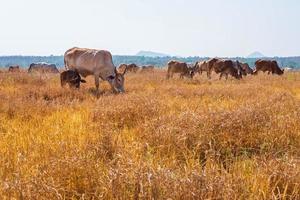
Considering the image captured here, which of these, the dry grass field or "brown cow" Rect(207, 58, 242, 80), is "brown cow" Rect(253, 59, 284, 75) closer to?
"brown cow" Rect(207, 58, 242, 80)

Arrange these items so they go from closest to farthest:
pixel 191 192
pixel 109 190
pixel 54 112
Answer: pixel 191 192, pixel 109 190, pixel 54 112

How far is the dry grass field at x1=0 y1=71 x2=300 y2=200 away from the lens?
3.06 meters

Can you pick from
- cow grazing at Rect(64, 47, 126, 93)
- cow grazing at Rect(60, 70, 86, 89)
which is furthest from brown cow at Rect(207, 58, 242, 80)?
cow grazing at Rect(60, 70, 86, 89)

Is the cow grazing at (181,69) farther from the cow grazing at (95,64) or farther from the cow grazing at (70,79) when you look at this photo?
the cow grazing at (70,79)

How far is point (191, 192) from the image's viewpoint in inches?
112

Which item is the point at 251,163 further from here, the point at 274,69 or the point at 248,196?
the point at 274,69

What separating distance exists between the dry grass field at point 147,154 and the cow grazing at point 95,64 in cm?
713

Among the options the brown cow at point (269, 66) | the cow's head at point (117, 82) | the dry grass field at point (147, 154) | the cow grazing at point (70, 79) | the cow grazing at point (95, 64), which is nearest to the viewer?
the dry grass field at point (147, 154)

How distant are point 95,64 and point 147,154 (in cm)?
1262

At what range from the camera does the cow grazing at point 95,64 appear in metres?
16.2

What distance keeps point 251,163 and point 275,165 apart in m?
0.52

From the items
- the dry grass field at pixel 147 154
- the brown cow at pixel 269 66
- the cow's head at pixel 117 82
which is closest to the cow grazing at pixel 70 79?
the cow's head at pixel 117 82

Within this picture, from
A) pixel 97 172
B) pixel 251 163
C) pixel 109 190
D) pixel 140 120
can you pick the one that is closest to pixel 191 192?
pixel 109 190

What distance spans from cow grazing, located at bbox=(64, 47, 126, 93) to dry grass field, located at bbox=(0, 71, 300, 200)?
23.4ft
